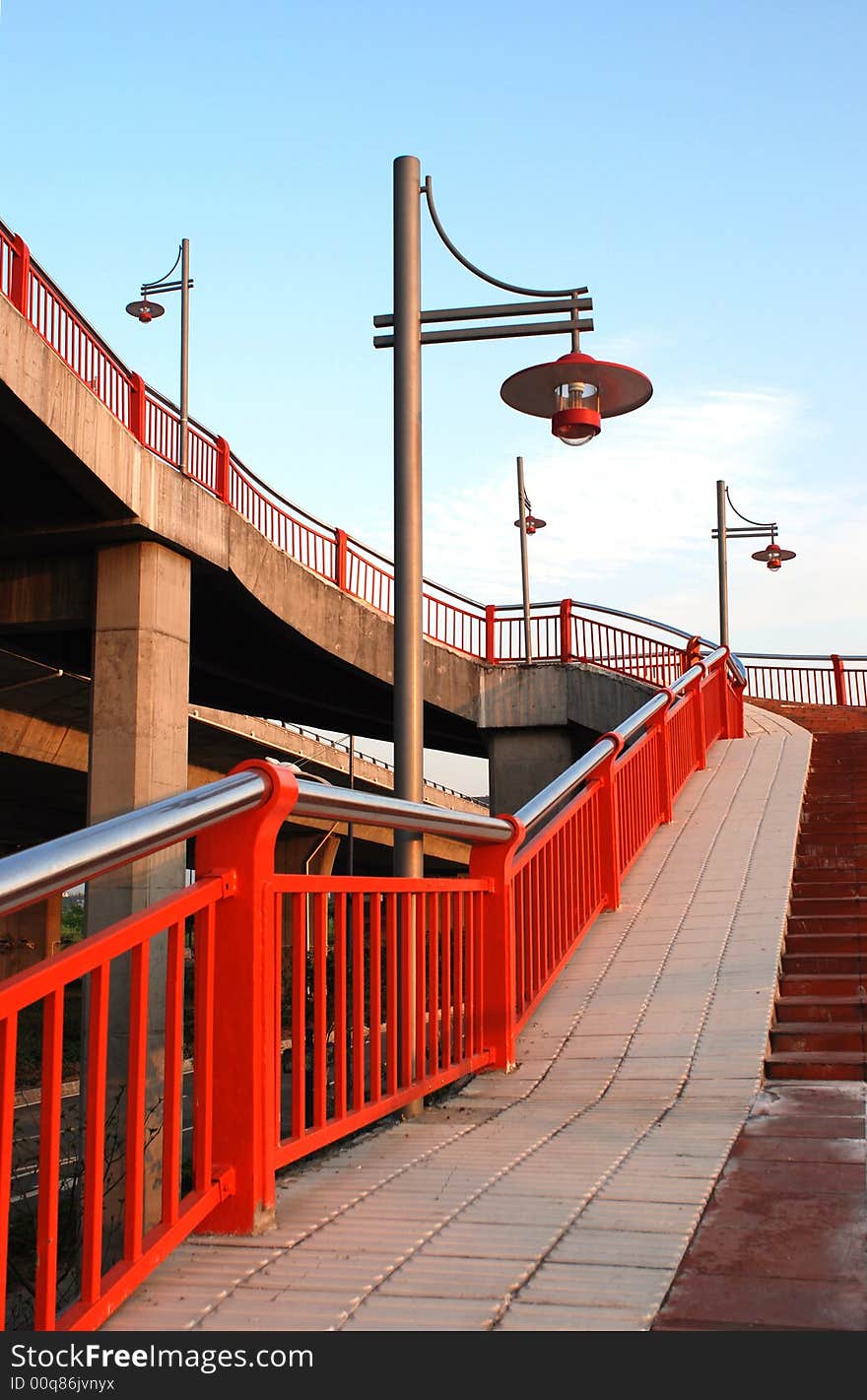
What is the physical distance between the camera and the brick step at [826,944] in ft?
23.4

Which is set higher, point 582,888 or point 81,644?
point 81,644

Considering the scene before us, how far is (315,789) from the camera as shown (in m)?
3.38

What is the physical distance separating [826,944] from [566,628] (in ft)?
59.0

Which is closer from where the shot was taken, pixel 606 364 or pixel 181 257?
pixel 606 364

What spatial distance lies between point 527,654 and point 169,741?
1092 cm

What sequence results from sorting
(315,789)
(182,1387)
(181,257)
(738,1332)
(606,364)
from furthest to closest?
1. (181,257)
2. (606,364)
3. (315,789)
4. (738,1332)
5. (182,1387)

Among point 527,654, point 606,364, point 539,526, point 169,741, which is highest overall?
point 539,526

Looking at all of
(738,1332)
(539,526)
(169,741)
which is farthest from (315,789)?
(539,526)

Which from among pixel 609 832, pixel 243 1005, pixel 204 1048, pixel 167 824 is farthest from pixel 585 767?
pixel 167 824

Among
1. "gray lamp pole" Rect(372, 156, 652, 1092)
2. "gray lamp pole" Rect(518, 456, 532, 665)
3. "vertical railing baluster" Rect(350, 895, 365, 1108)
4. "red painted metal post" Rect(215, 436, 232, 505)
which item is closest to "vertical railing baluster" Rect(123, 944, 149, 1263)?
"vertical railing baluster" Rect(350, 895, 365, 1108)

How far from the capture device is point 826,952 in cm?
714

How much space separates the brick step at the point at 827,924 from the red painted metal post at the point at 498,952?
2.55 meters

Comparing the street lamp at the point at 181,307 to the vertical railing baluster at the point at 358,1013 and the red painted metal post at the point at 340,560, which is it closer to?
the red painted metal post at the point at 340,560

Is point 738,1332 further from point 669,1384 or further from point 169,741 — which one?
point 169,741
